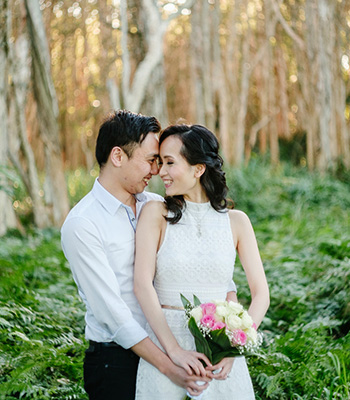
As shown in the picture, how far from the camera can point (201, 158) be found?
7.80 ft

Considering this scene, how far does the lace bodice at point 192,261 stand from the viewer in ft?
7.54

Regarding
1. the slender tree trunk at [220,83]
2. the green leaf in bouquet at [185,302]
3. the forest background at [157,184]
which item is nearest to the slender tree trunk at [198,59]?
the forest background at [157,184]

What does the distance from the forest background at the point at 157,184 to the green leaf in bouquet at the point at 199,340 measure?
1004mm

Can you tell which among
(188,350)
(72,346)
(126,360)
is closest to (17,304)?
(72,346)

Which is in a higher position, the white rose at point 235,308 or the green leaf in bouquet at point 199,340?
the white rose at point 235,308

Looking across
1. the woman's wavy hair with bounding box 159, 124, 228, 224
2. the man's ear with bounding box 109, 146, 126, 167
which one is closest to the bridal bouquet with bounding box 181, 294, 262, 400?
the woman's wavy hair with bounding box 159, 124, 228, 224

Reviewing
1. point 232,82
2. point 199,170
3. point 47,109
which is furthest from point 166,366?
point 232,82

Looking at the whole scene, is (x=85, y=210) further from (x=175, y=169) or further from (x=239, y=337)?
(x=239, y=337)

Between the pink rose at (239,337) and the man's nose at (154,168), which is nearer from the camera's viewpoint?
the pink rose at (239,337)

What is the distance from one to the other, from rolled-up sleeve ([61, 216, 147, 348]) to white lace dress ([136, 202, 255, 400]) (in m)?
0.15

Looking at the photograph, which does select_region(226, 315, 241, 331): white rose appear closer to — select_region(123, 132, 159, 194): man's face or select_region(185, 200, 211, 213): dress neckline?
select_region(185, 200, 211, 213): dress neckline

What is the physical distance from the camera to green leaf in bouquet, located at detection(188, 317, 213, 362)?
2.04 metres

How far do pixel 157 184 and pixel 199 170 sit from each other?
22.1 feet

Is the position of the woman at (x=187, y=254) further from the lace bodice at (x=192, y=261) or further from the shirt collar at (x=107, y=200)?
→ the shirt collar at (x=107, y=200)
